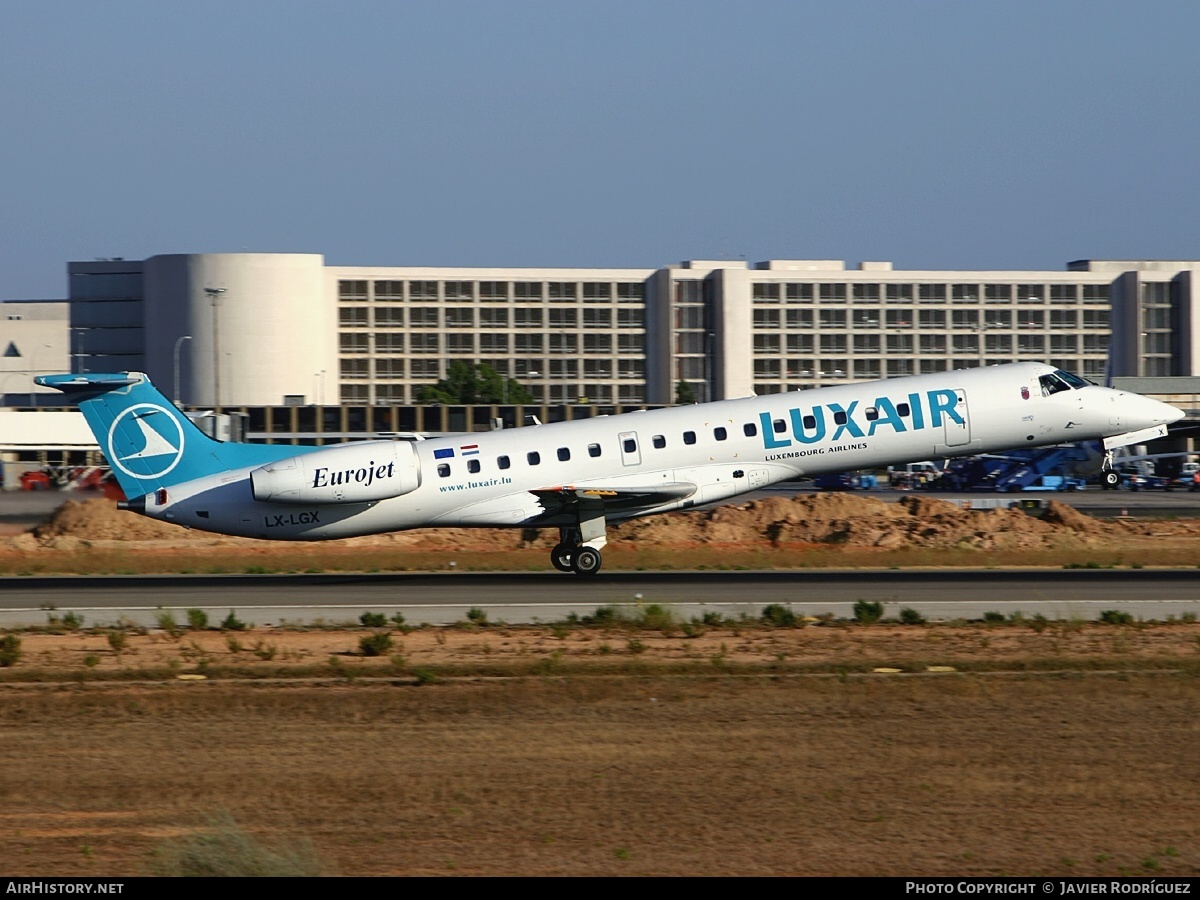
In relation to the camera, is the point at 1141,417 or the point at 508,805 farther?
the point at 1141,417

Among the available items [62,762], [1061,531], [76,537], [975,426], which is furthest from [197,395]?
[62,762]

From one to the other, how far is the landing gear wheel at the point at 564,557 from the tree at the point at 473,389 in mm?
81239

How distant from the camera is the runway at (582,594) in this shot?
21609 millimetres

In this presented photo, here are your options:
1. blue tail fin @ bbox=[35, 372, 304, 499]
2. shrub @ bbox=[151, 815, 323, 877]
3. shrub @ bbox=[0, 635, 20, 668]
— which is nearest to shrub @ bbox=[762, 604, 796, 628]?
shrub @ bbox=[0, 635, 20, 668]

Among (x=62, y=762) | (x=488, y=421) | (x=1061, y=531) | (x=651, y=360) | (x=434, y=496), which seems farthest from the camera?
(x=651, y=360)

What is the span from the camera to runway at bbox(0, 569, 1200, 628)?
21.6 meters

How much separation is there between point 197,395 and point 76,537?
75183 millimetres

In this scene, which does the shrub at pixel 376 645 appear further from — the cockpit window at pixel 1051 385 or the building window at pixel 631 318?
the building window at pixel 631 318

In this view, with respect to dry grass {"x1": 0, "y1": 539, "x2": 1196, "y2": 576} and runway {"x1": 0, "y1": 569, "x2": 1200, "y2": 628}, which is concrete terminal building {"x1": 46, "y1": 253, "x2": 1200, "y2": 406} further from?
runway {"x1": 0, "y1": 569, "x2": 1200, "y2": 628}

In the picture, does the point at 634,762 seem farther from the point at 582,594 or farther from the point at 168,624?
the point at 582,594

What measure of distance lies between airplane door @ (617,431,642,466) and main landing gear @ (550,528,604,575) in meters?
1.58

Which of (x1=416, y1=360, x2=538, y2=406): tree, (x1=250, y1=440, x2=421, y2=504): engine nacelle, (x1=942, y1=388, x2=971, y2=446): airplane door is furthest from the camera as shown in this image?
(x1=416, y1=360, x2=538, y2=406): tree

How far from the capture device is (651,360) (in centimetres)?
12094
